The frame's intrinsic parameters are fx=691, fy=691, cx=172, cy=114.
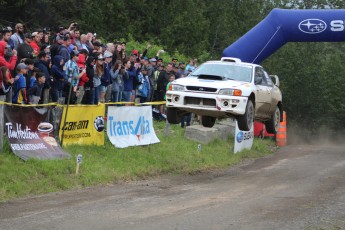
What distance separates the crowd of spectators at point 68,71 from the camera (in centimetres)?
1595

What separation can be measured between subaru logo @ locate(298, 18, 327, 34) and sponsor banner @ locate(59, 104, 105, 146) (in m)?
6.76

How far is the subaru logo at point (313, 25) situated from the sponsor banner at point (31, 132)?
8546mm

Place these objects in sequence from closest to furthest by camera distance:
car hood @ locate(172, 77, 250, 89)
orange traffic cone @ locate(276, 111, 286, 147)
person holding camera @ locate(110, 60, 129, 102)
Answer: car hood @ locate(172, 77, 250, 89) → person holding camera @ locate(110, 60, 129, 102) → orange traffic cone @ locate(276, 111, 286, 147)

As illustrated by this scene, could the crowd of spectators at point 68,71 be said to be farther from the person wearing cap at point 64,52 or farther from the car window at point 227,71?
the car window at point 227,71

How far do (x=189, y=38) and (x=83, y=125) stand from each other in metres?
22.1

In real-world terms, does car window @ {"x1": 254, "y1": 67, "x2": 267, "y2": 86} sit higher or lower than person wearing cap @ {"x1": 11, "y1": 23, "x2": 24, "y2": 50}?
lower

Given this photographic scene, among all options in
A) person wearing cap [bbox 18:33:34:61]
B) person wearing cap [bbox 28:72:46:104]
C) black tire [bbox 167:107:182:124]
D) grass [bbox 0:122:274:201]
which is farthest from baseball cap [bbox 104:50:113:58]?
black tire [bbox 167:107:182:124]

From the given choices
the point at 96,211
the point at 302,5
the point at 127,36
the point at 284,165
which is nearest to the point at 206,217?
the point at 96,211

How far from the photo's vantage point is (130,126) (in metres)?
19.2

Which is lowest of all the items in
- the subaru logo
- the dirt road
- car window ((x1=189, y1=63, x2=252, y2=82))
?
the dirt road

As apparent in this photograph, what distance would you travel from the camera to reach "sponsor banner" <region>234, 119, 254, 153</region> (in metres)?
24.7

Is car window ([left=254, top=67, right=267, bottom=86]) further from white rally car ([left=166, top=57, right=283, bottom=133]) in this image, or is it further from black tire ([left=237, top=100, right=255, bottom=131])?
black tire ([left=237, top=100, right=255, bottom=131])

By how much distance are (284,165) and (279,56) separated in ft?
50.0

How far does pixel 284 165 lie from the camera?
2273 cm
